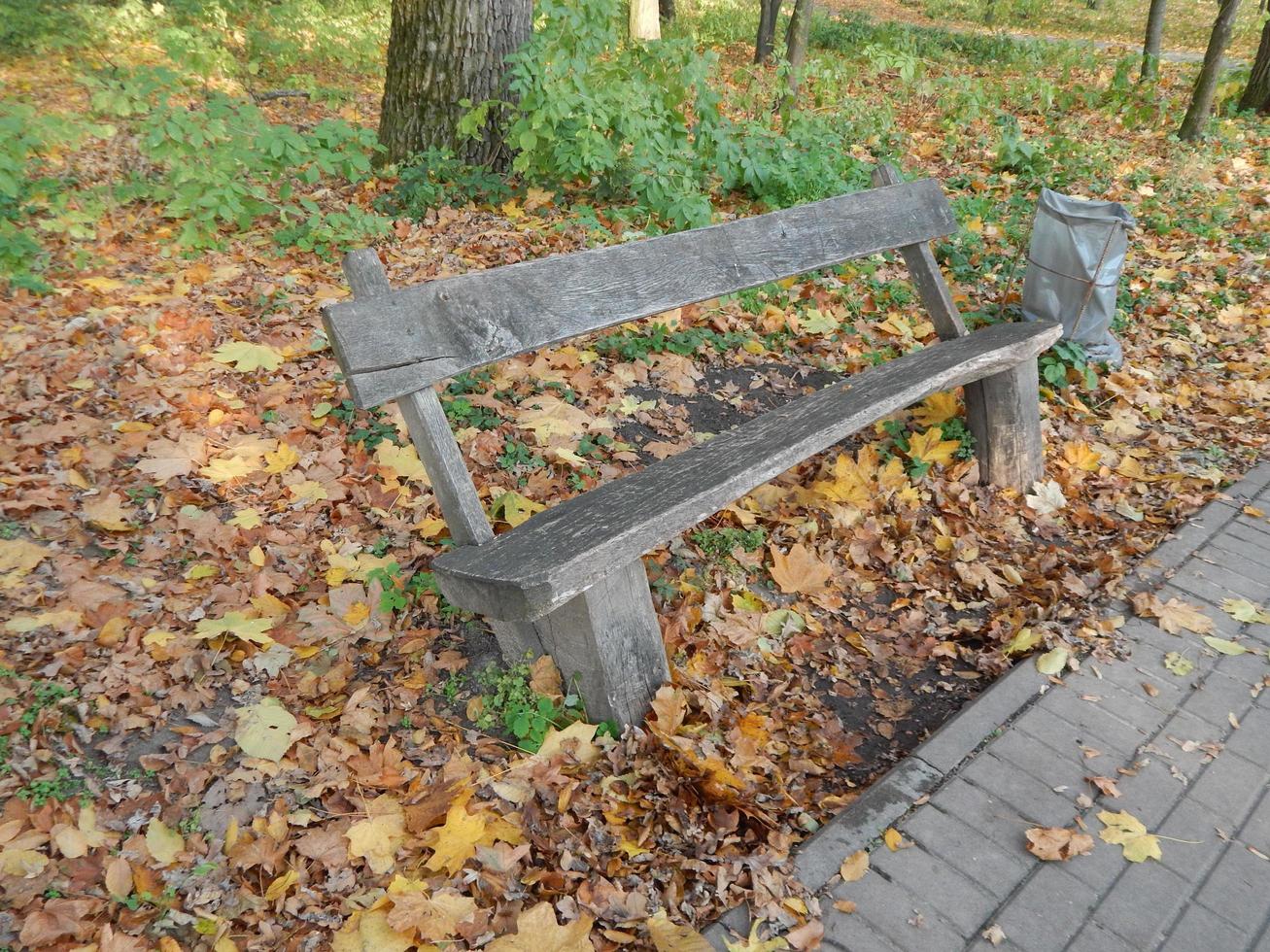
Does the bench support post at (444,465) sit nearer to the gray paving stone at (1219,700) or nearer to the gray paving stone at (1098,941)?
the gray paving stone at (1098,941)

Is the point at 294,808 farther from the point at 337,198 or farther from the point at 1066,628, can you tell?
the point at 337,198

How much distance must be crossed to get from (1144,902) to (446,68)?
5011 millimetres

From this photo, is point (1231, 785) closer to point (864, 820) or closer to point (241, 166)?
point (864, 820)

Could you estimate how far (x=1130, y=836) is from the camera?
2.25m

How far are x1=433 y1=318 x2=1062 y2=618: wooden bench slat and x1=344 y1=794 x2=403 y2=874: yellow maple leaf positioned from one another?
22.5 inches

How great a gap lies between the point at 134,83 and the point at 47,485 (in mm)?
2282

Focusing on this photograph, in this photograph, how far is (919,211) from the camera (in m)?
3.69

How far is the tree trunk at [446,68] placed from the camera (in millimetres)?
4871

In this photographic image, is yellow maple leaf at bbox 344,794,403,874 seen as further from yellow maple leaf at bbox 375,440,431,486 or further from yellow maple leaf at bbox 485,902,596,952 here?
yellow maple leaf at bbox 375,440,431,486

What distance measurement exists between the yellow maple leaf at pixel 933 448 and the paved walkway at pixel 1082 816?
3.36ft

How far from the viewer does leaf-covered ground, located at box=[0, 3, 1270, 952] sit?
2045 millimetres

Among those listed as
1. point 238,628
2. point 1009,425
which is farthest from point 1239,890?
point 238,628

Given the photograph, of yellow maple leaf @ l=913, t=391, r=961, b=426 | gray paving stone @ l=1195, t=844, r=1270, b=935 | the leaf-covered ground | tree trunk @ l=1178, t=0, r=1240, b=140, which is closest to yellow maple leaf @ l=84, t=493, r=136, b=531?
the leaf-covered ground

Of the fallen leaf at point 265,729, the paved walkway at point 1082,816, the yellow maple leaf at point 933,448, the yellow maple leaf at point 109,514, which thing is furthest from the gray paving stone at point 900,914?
the yellow maple leaf at point 109,514
